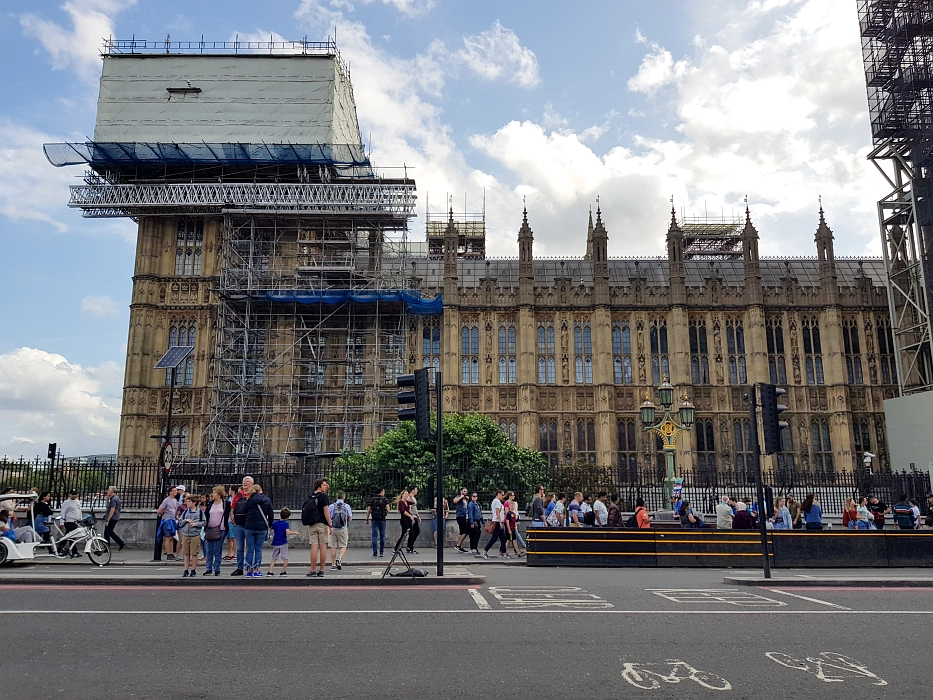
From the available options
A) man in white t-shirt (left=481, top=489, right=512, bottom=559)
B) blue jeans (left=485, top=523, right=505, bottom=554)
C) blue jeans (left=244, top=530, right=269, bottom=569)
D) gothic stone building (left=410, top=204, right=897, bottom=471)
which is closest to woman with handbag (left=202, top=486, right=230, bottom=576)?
blue jeans (left=244, top=530, right=269, bottom=569)

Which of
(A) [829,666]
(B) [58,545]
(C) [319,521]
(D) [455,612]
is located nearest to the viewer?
(A) [829,666]

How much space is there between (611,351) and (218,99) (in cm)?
2680

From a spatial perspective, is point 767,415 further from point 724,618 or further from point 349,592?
point 349,592

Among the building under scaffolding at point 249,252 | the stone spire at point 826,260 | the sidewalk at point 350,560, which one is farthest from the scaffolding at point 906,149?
the sidewalk at point 350,560

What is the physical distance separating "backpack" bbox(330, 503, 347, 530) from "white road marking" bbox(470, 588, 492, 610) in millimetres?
3873

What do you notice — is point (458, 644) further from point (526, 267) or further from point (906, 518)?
point (526, 267)

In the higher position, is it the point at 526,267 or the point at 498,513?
the point at 526,267

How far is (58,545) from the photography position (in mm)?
15523

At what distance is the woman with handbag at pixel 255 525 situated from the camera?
39.2 ft

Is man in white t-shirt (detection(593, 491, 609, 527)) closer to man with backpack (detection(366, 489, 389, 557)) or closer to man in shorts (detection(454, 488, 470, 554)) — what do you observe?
man in shorts (detection(454, 488, 470, 554))

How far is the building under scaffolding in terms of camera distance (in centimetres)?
3778

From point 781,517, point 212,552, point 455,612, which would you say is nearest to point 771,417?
point 781,517

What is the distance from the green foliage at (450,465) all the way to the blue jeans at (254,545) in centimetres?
788

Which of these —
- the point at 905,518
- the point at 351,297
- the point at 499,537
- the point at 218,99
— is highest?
the point at 218,99
